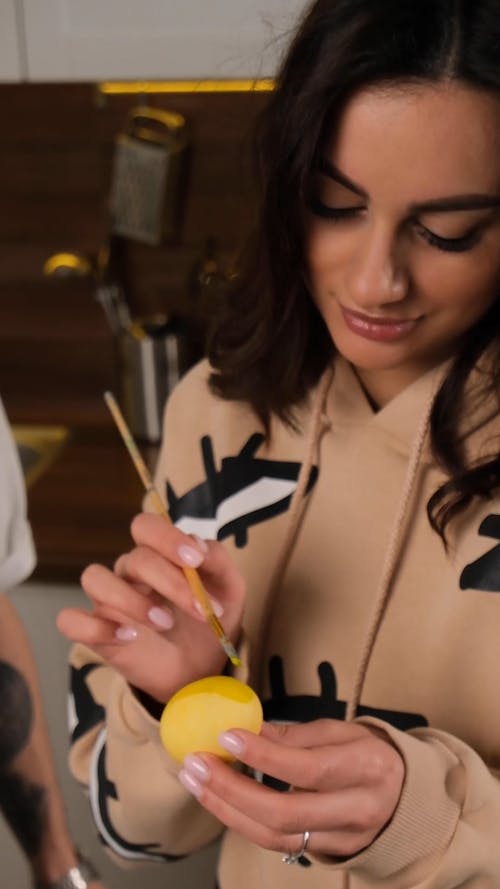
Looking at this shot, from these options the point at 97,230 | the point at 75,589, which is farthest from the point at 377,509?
the point at 97,230

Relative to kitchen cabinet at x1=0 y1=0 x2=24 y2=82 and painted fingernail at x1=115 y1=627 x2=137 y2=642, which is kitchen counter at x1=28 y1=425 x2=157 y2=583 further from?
painted fingernail at x1=115 y1=627 x2=137 y2=642

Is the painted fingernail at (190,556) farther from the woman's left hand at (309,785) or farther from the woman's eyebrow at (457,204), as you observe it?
the woman's eyebrow at (457,204)

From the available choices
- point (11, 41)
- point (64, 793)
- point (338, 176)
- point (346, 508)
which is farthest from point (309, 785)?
point (11, 41)

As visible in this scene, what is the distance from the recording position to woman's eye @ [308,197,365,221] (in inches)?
30.5

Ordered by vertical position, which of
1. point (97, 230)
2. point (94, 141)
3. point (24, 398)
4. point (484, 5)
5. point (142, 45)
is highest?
point (484, 5)

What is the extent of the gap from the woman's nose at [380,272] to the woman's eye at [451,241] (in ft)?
0.07

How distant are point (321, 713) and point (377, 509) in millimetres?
171

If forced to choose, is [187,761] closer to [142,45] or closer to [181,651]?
[181,651]

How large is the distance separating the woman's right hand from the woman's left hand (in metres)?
0.13

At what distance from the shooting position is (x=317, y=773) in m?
0.65

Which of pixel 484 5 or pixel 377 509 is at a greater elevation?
pixel 484 5

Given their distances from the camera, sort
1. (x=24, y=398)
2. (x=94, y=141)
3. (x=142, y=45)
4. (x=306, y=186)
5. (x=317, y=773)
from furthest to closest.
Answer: (x=24, y=398)
(x=94, y=141)
(x=142, y=45)
(x=306, y=186)
(x=317, y=773)

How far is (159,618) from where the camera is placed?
30.2 inches

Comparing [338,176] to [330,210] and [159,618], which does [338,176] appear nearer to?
[330,210]
